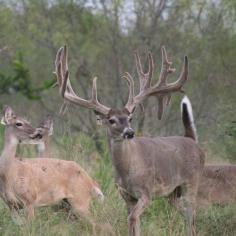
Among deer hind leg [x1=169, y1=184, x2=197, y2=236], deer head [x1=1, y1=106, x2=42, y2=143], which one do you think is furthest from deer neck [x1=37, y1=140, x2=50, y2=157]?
deer hind leg [x1=169, y1=184, x2=197, y2=236]

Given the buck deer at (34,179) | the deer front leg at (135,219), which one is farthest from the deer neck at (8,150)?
the deer front leg at (135,219)

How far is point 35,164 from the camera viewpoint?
29.3 feet

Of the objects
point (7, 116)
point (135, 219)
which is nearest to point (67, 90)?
point (7, 116)

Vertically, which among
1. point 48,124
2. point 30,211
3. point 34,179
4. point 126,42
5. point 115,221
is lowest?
point 115,221

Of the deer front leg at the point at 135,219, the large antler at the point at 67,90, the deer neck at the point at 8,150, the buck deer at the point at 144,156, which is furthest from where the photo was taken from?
the deer neck at the point at 8,150

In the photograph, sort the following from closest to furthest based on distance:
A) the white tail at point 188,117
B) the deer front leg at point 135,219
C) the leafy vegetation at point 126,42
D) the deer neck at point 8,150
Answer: the deer front leg at point 135,219, the deer neck at point 8,150, the white tail at point 188,117, the leafy vegetation at point 126,42

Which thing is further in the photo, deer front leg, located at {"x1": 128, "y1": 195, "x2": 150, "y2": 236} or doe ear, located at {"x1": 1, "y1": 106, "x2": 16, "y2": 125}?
doe ear, located at {"x1": 1, "y1": 106, "x2": 16, "y2": 125}

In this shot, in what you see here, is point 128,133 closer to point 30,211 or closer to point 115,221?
point 115,221

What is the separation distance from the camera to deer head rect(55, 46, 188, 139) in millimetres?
7949

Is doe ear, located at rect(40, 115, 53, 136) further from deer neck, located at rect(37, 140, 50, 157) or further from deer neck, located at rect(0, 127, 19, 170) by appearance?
deer neck, located at rect(0, 127, 19, 170)

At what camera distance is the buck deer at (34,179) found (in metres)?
8.42

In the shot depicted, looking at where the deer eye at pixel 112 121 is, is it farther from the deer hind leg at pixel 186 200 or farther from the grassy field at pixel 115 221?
the deer hind leg at pixel 186 200

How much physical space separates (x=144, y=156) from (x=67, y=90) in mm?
1081

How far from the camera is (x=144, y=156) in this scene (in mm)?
8188
